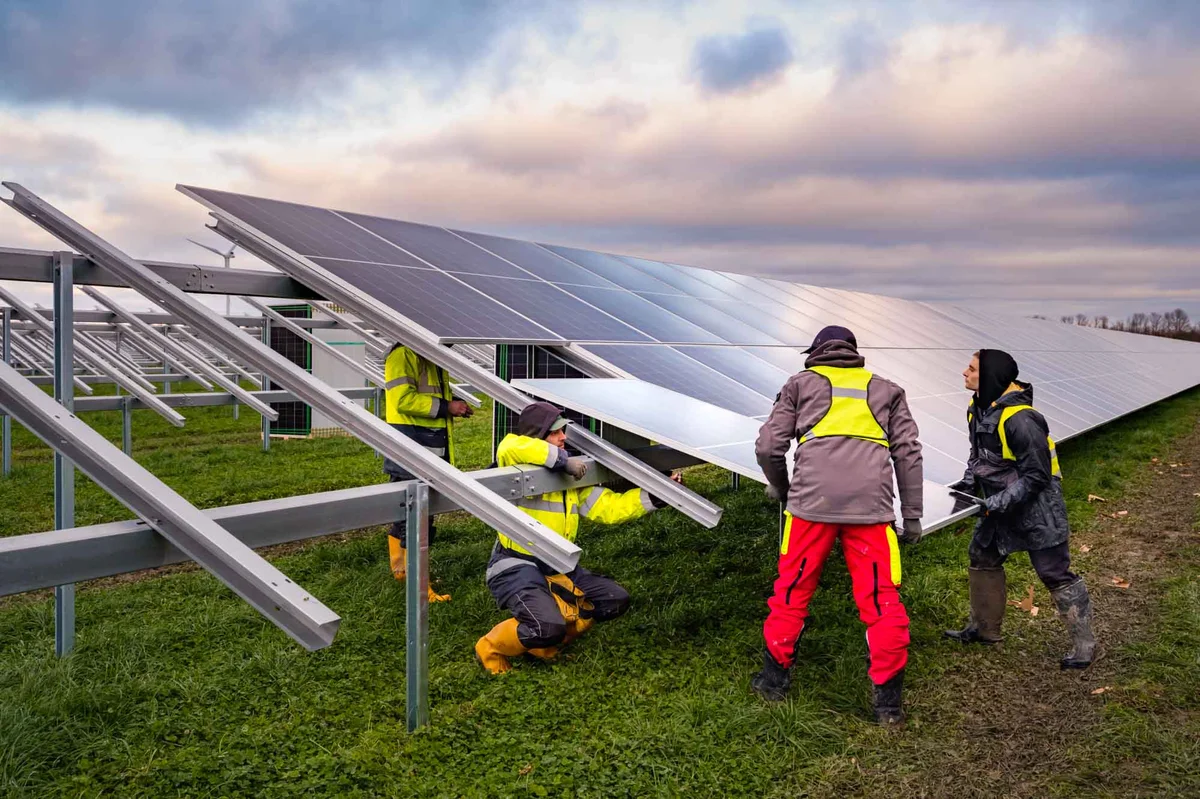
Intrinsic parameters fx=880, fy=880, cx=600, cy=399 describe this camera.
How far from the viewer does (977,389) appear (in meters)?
5.70

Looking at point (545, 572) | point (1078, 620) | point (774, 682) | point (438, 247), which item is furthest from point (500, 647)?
point (438, 247)

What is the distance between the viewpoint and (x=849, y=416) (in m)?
4.50

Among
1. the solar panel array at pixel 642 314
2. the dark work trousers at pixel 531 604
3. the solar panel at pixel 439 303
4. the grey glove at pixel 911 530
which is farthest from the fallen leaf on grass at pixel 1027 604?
the solar panel at pixel 439 303

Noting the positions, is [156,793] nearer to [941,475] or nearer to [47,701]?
[47,701]

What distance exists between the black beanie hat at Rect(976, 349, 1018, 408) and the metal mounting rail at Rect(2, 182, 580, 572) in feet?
10.4

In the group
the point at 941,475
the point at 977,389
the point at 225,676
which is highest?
the point at 977,389

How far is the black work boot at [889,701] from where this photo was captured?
15.1 feet

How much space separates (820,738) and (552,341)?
10.1 ft

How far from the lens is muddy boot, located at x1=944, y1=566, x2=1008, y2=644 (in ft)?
19.1

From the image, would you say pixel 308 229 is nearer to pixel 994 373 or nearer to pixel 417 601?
pixel 417 601

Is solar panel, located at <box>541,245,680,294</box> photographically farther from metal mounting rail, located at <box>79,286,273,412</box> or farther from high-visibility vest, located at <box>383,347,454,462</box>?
metal mounting rail, located at <box>79,286,273,412</box>

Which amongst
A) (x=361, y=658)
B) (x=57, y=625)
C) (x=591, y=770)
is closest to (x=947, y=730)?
(x=591, y=770)

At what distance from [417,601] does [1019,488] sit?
3642mm

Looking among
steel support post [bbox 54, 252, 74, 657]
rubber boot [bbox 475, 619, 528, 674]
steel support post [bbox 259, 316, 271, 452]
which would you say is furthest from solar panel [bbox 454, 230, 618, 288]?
steel support post [bbox 259, 316, 271, 452]
